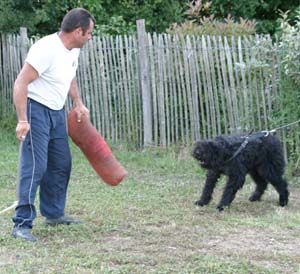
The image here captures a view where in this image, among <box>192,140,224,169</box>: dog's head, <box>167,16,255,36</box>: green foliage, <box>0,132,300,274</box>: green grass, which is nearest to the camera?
<box>0,132,300,274</box>: green grass

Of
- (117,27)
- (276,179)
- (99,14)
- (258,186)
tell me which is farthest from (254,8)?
(276,179)

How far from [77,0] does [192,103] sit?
4753 mm

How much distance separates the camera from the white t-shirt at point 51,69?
579cm

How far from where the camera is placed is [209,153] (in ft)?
23.6

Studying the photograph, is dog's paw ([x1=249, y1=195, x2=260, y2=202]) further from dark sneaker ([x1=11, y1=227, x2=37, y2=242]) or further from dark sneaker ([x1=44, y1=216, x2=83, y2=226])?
dark sneaker ([x1=11, y1=227, x2=37, y2=242])

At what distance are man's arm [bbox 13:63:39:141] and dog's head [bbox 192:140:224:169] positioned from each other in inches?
85.7

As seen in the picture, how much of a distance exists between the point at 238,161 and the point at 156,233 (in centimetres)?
150

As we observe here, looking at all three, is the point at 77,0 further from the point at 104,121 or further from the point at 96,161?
the point at 96,161

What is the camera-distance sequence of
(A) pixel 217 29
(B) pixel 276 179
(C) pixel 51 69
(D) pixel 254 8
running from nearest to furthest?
(C) pixel 51 69 → (B) pixel 276 179 → (A) pixel 217 29 → (D) pixel 254 8

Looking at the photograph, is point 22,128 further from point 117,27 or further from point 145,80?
point 117,27

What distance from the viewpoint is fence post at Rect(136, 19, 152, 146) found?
1080 cm

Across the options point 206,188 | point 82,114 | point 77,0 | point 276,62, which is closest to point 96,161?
point 82,114

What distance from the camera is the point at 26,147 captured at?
19.4 feet

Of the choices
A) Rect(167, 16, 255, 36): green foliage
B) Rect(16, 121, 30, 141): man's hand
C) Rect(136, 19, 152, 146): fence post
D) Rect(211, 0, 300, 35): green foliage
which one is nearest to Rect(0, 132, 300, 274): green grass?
Rect(16, 121, 30, 141): man's hand
